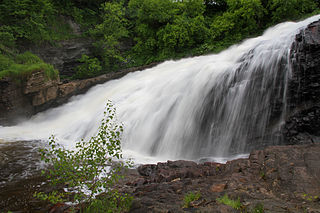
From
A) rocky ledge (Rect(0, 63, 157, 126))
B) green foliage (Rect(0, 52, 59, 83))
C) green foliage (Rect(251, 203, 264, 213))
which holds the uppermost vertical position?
green foliage (Rect(0, 52, 59, 83))

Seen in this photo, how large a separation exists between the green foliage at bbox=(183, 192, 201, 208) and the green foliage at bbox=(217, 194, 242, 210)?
0.40m

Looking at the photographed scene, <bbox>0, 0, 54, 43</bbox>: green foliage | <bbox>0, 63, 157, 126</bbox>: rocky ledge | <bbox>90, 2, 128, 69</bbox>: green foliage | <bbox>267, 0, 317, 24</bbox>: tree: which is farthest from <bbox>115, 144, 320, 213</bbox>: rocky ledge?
<bbox>0, 0, 54, 43</bbox>: green foliage

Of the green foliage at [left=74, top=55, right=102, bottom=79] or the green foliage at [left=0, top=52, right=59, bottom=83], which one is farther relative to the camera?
the green foliage at [left=74, top=55, right=102, bottom=79]

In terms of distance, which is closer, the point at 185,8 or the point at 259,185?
the point at 259,185

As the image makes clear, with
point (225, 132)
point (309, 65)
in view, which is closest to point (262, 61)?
point (309, 65)

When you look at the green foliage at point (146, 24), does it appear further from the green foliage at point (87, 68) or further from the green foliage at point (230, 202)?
the green foliage at point (230, 202)

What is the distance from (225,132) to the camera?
8.44 m

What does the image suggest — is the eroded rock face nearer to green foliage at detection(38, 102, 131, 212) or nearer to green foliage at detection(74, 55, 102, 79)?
green foliage at detection(38, 102, 131, 212)

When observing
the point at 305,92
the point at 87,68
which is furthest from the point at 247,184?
the point at 87,68

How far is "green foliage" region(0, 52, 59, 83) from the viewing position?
12.7m

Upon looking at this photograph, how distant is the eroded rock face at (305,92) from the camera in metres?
7.12

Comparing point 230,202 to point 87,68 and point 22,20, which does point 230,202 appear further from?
point 22,20

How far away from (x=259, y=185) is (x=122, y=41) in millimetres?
18828

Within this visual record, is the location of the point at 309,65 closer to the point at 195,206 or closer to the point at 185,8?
the point at 195,206
